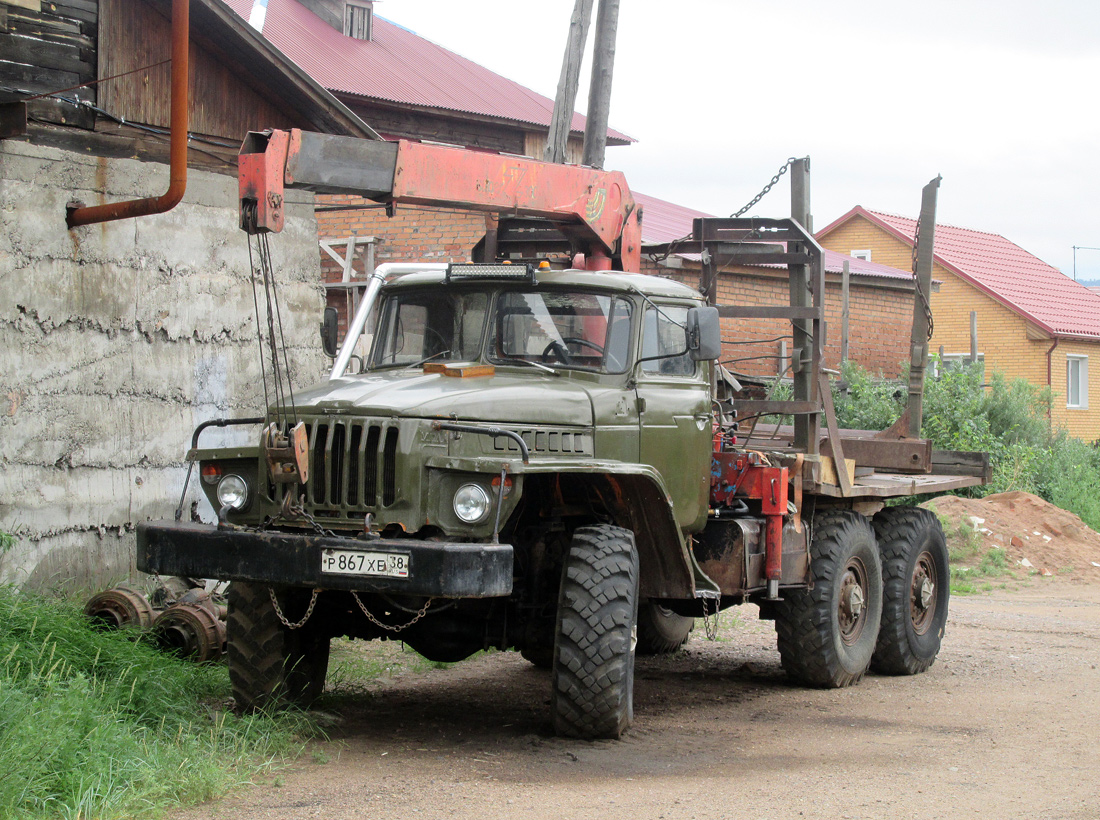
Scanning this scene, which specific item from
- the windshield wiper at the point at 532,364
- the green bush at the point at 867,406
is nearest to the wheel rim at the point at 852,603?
the windshield wiper at the point at 532,364

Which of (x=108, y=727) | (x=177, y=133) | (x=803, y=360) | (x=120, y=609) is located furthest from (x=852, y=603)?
(x=177, y=133)

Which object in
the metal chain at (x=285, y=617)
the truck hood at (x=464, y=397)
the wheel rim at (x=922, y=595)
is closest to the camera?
the truck hood at (x=464, y=397)

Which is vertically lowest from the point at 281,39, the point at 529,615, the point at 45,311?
the point at 529,615

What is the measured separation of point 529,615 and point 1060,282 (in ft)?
105

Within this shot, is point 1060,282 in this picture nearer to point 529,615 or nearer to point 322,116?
point 322,116

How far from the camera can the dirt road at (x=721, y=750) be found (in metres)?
5.23

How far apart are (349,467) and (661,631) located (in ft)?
14.5

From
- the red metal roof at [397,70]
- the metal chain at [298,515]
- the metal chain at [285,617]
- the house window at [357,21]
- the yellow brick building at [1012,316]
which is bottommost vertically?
the metal chain at [285,617]

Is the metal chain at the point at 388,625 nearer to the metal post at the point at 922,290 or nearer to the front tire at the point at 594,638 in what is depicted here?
the front tire at the point at 594,638

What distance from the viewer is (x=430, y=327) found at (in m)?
7.22

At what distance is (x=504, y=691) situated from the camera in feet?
26.6

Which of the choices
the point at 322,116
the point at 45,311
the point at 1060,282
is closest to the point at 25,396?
the point at 45,311

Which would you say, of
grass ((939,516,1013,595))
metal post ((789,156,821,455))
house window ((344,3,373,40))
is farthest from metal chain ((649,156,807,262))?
house window ((344,3,373,40))

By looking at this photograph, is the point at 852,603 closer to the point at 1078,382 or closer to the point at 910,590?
the point at 910,590
